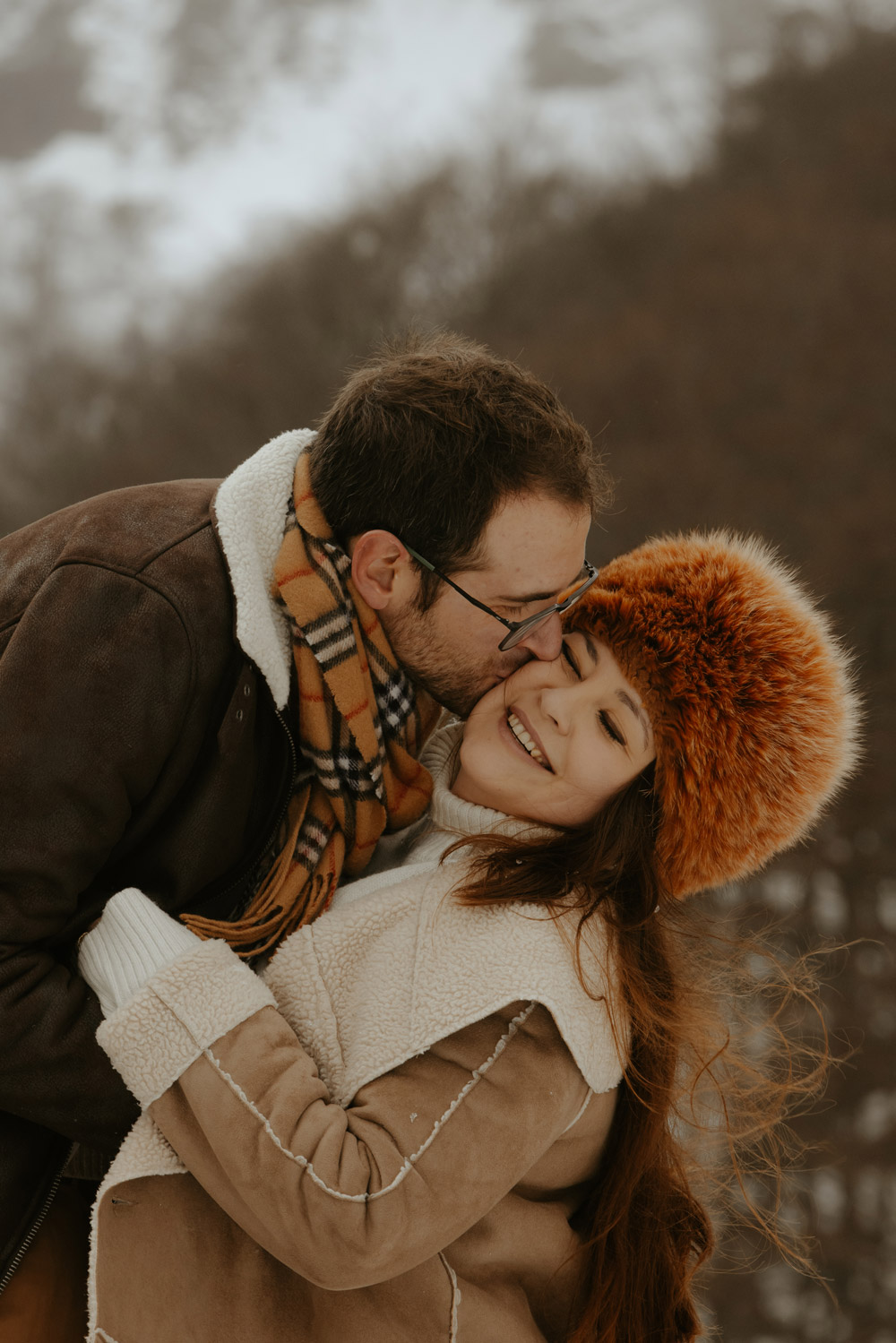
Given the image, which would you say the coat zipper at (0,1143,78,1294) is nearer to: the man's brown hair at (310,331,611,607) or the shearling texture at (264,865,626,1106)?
the shearling texture at (264,865,626,1106)

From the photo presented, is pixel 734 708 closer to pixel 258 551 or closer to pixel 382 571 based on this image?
pixel 382 571

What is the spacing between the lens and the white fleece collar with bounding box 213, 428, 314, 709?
130 cm

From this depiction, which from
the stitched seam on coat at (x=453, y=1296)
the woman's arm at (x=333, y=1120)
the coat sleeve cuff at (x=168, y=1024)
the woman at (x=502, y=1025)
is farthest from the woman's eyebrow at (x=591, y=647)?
the stitched seam on coat at (x=453, y=1296)

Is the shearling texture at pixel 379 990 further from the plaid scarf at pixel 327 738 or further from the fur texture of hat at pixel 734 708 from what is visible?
the fur texture of hat at pixel 734 708

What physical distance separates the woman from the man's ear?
0.76ft

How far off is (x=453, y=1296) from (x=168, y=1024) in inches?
21.2

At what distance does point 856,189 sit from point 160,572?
20.6 feet

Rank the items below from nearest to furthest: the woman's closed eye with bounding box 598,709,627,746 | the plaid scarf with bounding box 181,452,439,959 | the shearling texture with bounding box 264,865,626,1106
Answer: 1. the shearling texture with bounding box 264,865,626,1106
2. the plaid scarf with bounding box 181,452,439,959
3. the woman's closed eye with bounding box 598,709,627,746

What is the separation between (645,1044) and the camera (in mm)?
1432

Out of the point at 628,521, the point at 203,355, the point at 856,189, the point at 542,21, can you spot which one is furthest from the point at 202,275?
the point at 856,189

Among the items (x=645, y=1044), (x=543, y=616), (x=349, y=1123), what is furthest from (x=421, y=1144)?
(x=543, y=616)

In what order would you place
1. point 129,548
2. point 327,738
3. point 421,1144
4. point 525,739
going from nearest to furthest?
point 421,1144, point 129,548, point 327,738, point 525,739

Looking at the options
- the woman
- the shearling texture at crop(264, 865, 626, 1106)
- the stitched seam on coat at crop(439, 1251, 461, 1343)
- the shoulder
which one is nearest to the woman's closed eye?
the woman

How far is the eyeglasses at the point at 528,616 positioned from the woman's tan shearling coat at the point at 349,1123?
1.29 feet
